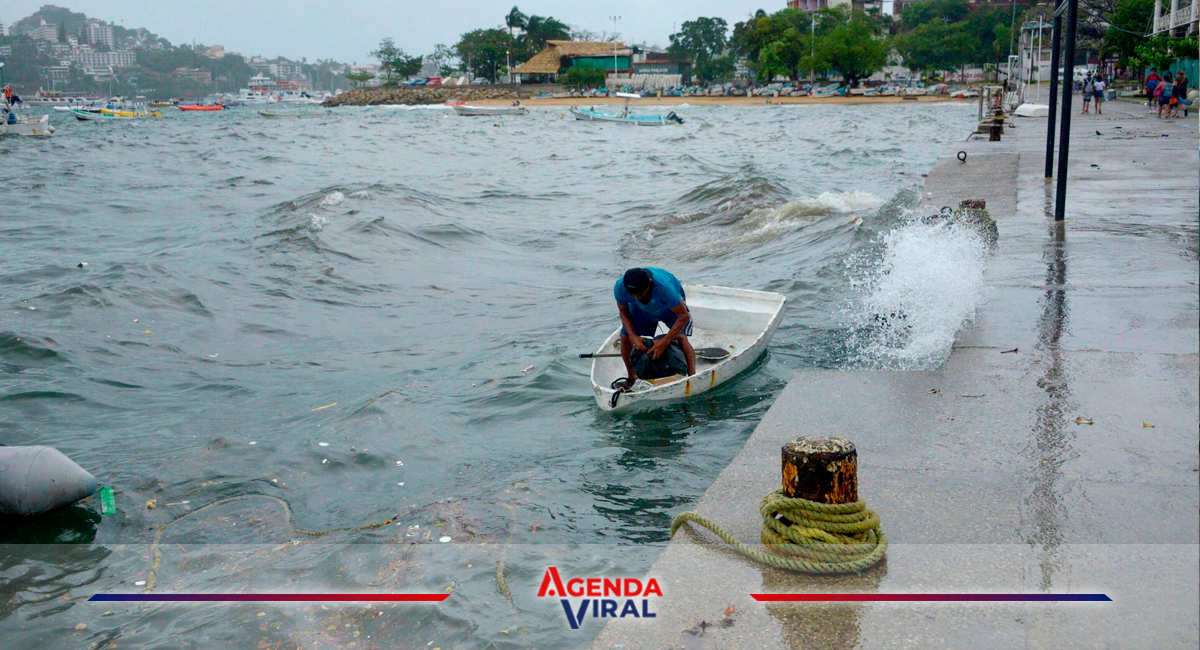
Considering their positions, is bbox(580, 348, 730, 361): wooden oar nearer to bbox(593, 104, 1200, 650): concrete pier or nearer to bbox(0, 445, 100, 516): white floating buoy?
bbox(593, 104, 1200, 650): concrete pier

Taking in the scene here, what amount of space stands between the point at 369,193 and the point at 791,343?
17412mm

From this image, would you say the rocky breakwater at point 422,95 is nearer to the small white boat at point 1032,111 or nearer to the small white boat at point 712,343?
the small white boat at point 1032,111

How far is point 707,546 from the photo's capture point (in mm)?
4090

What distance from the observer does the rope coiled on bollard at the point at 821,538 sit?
12.1 feet

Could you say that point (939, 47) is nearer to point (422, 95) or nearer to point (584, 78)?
point (584, 78)

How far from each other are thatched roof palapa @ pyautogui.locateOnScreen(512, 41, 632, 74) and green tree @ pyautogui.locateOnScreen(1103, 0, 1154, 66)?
83157 millimetres

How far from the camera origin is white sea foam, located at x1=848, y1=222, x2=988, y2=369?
313 inches

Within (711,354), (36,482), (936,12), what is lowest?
(36,482)

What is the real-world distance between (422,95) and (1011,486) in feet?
421

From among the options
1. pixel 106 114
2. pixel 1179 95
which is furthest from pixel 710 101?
pixel 1179 95

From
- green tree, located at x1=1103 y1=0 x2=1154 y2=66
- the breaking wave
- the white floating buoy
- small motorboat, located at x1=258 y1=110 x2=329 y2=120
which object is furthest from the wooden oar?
small motorboat, located at x1=258 y1=110 x2=329 y2=120

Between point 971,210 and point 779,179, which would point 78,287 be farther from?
point 779,179

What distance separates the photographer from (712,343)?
30.9 ft

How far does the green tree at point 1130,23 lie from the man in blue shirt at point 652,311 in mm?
41080
